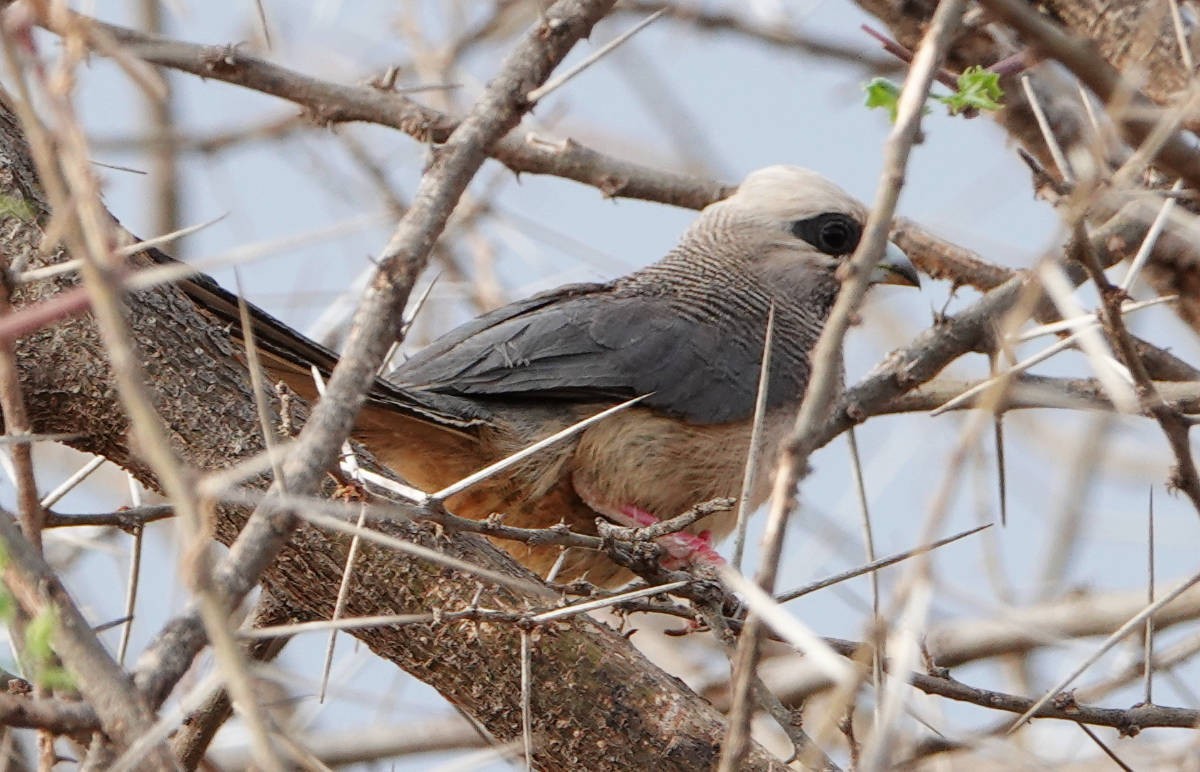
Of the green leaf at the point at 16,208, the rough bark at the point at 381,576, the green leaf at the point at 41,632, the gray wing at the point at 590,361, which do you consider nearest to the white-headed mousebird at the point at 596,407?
the gray wing at the point at 590,361

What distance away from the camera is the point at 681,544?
433cm

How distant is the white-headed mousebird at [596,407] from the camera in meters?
4.74

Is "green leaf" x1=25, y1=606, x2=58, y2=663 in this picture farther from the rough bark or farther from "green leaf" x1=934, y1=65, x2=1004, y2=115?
"green leaf" x1=934, y1=65, x2=1004, y2=115

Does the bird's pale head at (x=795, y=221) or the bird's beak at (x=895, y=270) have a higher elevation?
the bird's pale head at (x=795, y=221)

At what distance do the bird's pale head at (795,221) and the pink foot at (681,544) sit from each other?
1374 mm

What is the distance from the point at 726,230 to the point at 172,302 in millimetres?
3303

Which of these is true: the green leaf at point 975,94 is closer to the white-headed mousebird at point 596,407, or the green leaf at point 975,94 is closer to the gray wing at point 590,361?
the white-headed mousebird at point 596,407

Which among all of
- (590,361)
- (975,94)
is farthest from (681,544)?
(975,94)

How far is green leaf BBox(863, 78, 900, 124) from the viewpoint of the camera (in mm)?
2799

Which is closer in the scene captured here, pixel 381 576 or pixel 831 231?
pixel 381 576

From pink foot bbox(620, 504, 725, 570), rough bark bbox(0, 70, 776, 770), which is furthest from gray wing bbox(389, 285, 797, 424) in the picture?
rough bark bbox(0, 70, 776, 770)

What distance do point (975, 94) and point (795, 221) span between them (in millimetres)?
2929

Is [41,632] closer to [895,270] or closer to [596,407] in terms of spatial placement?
[596,407]

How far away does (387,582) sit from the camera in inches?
118
